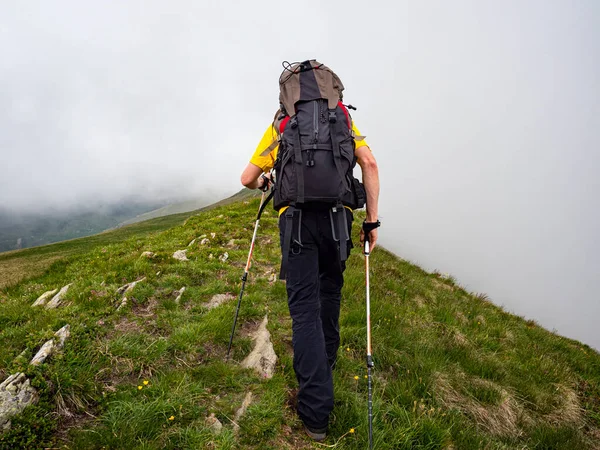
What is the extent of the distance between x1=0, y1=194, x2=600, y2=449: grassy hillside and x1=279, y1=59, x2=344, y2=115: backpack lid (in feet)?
14.0

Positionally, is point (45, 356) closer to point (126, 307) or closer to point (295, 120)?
point (126, 307)

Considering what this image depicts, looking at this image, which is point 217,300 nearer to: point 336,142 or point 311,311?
point 311,311

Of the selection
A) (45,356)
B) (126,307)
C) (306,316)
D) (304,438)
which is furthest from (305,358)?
(126,307)

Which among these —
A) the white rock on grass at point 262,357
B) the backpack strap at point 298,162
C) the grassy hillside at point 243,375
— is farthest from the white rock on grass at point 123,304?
the backpack strap at point 298,162

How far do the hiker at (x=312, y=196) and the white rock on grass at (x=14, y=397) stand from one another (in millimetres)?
3337

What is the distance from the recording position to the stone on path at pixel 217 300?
25.1ft

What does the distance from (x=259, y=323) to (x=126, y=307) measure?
280cm

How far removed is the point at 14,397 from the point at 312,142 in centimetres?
482

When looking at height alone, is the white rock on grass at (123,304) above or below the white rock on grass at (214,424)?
above

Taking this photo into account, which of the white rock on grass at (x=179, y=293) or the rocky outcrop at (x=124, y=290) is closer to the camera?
the rocky outcrop at (x=124, y=290)

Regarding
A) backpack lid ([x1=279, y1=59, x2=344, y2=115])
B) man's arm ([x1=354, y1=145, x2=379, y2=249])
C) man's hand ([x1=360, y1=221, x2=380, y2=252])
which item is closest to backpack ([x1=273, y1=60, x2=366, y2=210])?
backpack lid ([x1=279, y1=59, x2=344, y2=115])

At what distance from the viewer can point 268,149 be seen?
4.68m

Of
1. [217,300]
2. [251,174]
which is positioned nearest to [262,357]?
[217,300]

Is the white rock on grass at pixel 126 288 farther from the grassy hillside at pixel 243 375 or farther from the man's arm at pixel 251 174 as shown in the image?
the man's arm at pixel 251 174
